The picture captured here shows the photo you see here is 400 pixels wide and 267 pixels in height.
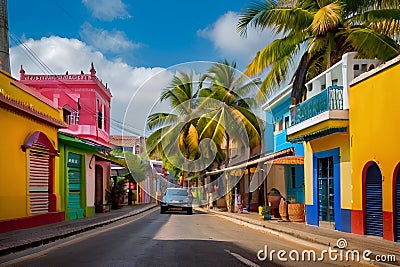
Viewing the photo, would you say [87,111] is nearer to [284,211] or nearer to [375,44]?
[284,211]

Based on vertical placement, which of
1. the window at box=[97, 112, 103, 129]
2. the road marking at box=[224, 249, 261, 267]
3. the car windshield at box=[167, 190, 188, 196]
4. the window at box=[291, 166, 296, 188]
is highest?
the window at box=[97, 112, 103, 129]

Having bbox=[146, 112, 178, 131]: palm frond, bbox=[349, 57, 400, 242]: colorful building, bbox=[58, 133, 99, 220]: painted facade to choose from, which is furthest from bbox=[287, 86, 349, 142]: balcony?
bbox=[146, 112, 178, 131]: palm frond

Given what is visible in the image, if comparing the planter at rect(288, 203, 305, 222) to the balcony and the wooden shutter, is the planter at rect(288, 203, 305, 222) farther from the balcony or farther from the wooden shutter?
the wooden shutter

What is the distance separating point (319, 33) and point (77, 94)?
22.3 metres

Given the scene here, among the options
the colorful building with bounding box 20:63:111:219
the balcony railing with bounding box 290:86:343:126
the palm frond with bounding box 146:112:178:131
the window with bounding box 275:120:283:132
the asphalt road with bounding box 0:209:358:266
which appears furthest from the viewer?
the palm frond with bounding box 146:112:178:131

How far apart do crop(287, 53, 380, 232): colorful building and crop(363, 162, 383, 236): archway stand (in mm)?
970

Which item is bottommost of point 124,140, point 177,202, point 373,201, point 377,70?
point 177,202

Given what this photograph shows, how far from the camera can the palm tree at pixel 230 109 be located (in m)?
34.8

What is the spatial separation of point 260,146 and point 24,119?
2188cm

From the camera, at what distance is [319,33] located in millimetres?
19312

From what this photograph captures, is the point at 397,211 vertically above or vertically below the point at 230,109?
below

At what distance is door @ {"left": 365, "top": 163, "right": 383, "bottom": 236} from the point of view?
15562mm

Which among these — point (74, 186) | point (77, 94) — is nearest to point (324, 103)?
point (74, 186)

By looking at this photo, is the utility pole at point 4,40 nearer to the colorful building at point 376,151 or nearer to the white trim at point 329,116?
the white trim at point 329,116
